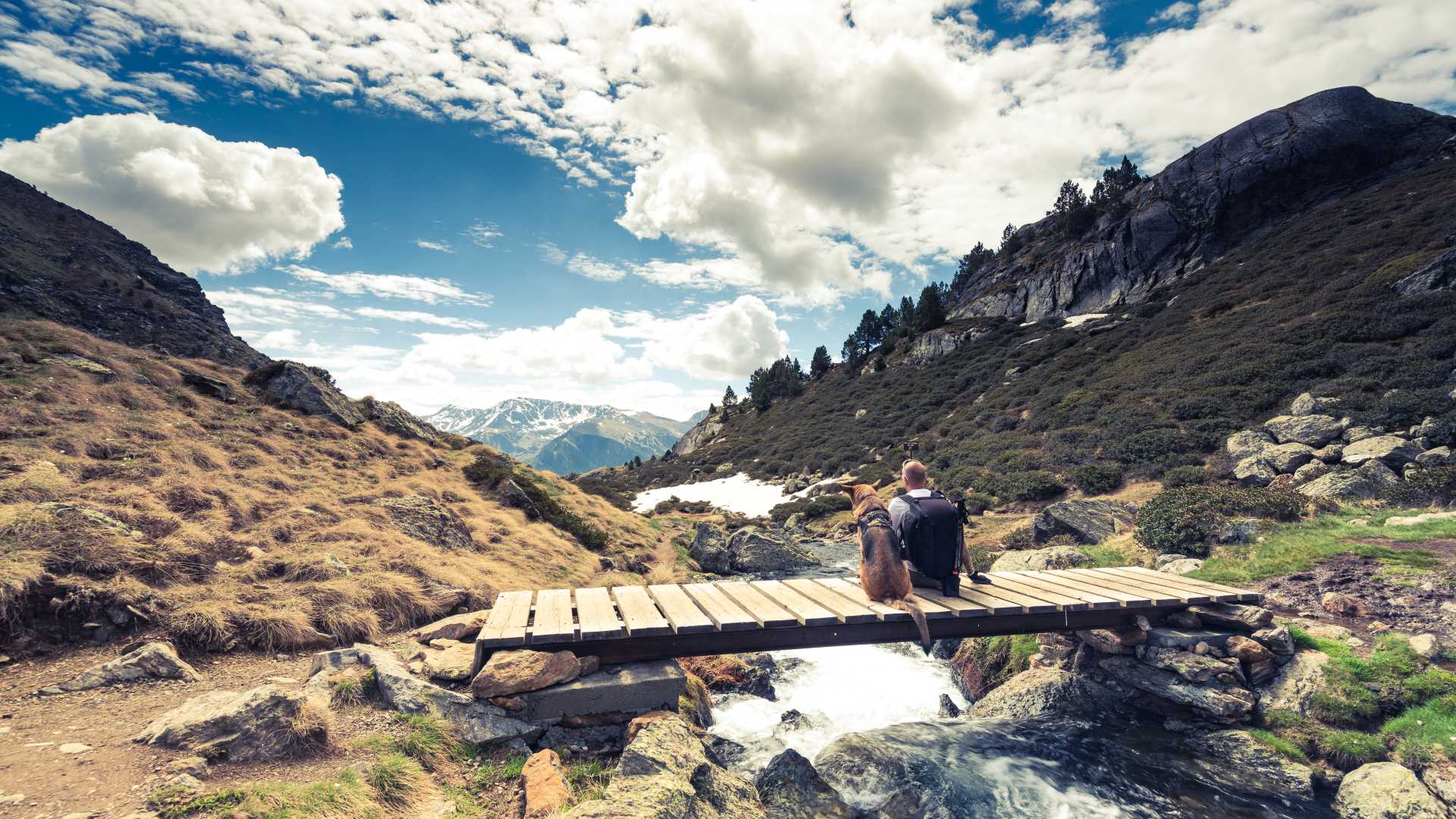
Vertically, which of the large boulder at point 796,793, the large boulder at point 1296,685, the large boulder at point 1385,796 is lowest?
the large boulder at point 796,793

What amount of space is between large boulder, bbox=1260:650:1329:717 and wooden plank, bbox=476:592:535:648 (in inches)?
353

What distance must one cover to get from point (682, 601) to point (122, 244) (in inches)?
2532

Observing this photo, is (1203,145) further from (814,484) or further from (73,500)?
(73,500)

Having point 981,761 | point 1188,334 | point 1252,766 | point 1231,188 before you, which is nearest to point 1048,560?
point 1252,766

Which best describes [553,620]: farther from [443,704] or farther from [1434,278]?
[1434,278]

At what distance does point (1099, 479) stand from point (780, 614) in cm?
1872

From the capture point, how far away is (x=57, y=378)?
43.5 ft

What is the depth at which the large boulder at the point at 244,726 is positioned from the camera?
14.1 feet

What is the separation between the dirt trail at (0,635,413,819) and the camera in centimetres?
365

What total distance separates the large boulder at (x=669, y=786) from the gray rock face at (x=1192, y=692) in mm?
5831

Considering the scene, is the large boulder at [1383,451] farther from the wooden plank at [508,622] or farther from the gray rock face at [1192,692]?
the wooden plank at [508,622]

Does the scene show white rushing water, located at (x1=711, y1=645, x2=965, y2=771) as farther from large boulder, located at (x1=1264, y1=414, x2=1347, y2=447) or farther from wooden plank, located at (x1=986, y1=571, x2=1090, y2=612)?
large boulder, located at (x1=1264, y1=414, x2=1347, y2=447)

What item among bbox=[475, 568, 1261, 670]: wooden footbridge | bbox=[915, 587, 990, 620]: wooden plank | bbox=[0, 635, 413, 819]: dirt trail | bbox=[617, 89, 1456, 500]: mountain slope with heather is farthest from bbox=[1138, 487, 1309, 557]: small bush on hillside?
bbox=[0, 635, 413, 819]: dirt trail

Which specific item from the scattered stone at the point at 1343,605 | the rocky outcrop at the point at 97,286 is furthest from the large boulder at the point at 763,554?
the rocky outcrop at the point at 97,286
